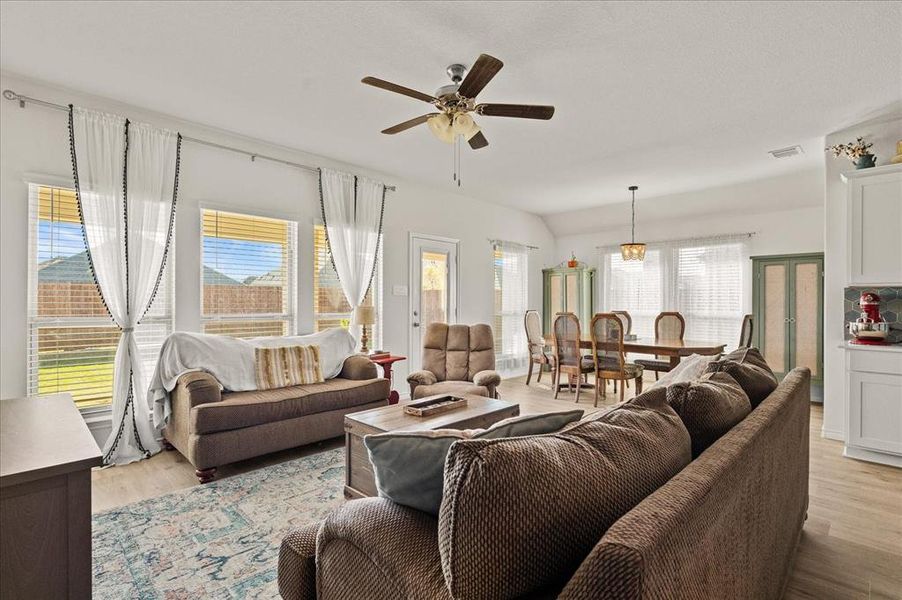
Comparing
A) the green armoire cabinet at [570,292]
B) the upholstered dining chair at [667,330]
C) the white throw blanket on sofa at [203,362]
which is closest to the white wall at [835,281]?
the upholstered dining chair at [667,330]

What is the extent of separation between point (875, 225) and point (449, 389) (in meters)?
3.54

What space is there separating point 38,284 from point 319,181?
2374mm

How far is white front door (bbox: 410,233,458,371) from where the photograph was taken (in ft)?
18.2

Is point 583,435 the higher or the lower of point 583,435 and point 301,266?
the lower

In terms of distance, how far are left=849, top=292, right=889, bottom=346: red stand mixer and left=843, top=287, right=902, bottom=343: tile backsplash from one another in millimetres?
87

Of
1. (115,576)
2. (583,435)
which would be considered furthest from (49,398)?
(583,435)

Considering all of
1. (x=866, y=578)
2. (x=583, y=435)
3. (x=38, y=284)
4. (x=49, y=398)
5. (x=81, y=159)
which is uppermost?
(x=81, y=159)

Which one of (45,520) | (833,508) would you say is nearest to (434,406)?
(45,520)

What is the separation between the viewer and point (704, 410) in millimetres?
1331

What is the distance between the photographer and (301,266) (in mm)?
4480

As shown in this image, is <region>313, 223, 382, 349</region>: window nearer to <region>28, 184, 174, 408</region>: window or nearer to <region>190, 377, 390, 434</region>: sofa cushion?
<region>190, 377, 390, 434</region>: sofa cushion

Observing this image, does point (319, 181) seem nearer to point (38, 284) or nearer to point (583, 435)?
point (38, 284)

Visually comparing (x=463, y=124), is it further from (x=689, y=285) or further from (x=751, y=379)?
(x=689, y=285)

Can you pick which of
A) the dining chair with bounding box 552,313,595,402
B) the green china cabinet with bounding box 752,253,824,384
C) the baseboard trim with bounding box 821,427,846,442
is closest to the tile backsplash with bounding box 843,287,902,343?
the baseboard trim with bounding box 821,427,846,442
